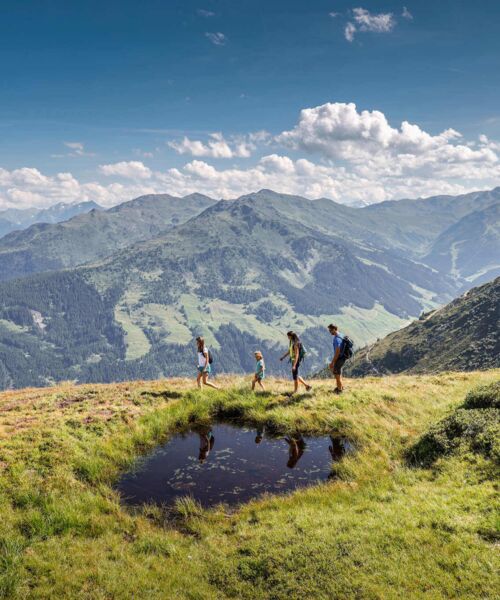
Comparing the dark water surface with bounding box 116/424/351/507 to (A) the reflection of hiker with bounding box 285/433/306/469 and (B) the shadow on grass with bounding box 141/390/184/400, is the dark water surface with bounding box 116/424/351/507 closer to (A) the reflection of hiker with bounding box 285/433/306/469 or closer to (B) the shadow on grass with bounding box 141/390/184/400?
(A) the reflection of hiker with bounding box 285/433/306/469

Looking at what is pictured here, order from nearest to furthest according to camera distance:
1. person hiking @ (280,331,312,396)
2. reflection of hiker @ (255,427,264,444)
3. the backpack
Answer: reflection of hiker @ (255,427,264,444) → the backpack → person hiking @ (280,331,312,396)

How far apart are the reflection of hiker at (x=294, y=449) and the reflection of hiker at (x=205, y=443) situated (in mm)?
3319

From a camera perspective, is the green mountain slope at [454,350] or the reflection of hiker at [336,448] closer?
the reflection of hiker at [336,448]

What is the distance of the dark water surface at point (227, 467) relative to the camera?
523 inches

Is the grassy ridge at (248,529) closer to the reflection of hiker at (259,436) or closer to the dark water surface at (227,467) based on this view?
the dark water surface at (227,467)

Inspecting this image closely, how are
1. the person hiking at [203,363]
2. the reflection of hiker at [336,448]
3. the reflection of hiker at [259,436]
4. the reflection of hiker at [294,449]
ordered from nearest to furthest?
1. the reflection of hiker at [294,449]
2. the reflection of hiker at [336,448]
3. the reflection of hiker at [259,436]
4. the person hiking at [203,363]

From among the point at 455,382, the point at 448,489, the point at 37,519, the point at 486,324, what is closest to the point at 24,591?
the point at 37,519

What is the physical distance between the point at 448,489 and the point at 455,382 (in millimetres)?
15427

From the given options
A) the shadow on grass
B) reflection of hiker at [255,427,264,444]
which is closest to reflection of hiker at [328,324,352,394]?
reflection of hiker at [255,427,264,444]

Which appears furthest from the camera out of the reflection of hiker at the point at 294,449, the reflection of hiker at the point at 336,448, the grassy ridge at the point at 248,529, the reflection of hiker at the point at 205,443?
the reflection of hiker at the point at 205,443

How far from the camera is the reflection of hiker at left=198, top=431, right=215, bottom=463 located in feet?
52.7

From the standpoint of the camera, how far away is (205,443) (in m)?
17.4

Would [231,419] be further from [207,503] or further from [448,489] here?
[448,489]

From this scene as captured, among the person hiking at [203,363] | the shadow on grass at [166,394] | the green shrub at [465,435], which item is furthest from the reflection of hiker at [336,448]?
the shadow on grass at [166,394]
